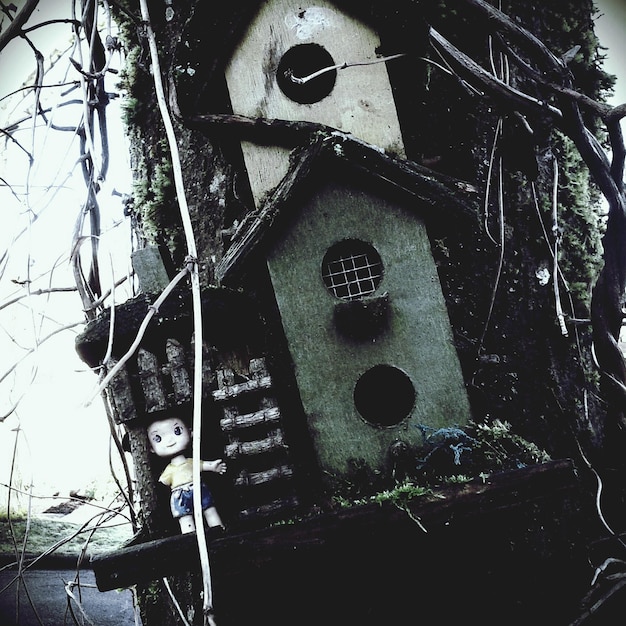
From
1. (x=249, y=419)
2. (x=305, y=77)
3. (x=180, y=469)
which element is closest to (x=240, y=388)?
(x=249, y=419)

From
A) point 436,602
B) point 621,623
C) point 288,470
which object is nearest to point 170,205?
point 288,470

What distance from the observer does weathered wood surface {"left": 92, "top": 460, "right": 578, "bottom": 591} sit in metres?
1.37

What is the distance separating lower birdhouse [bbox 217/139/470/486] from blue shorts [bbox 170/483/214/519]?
0.35 m

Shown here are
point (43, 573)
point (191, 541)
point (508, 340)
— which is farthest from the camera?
point (43, 573)

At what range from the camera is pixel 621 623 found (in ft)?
5.48

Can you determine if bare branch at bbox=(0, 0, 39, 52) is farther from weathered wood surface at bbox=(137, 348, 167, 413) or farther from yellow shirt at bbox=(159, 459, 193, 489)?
yellow shirt at bbox=(159, 459, 193, 489)

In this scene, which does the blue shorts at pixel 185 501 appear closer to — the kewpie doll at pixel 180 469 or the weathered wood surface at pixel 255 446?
the kewpie doll at pixel 180 469

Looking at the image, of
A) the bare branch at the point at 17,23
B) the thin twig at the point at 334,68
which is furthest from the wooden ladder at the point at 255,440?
the bare branch at the point at 17,23

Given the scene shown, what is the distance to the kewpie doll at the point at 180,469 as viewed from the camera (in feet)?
5.05

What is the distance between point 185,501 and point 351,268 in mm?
940

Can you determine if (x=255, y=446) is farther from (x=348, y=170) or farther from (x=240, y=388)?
(x=348, y=170)

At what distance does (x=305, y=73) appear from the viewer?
6.56 ft

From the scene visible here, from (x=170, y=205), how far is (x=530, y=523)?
70.6 inches

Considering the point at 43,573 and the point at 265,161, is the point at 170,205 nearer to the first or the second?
the point at 265,161
